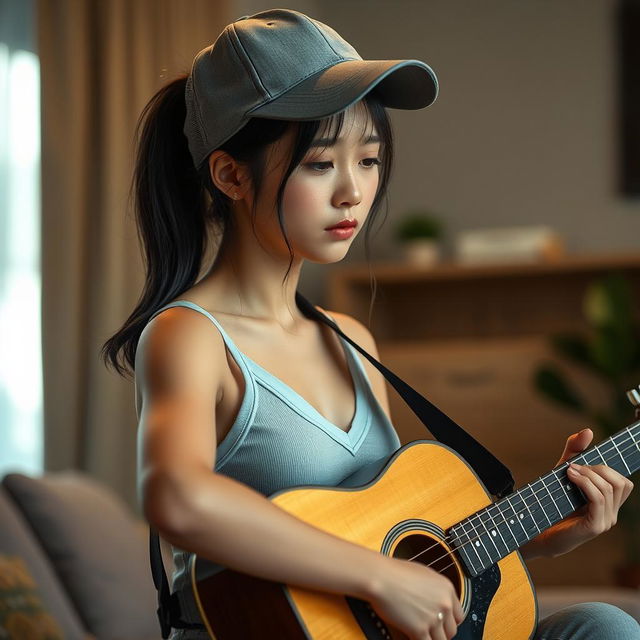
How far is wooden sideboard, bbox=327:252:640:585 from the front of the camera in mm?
3559

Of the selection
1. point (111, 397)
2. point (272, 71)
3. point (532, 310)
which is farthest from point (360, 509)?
point (532, 310)

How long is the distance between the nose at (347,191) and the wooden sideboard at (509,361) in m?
2.44

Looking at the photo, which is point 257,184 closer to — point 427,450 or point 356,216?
point 356,216

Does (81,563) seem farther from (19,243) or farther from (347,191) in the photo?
(347,191)

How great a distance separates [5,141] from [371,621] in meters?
2.77

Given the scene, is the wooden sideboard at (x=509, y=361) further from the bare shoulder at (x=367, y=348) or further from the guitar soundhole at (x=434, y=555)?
the guitar soundhole at (x=434, y=555)

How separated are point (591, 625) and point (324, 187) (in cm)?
55

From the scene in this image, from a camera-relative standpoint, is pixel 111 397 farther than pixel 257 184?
Yes

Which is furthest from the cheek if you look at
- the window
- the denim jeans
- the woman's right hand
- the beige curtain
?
the window

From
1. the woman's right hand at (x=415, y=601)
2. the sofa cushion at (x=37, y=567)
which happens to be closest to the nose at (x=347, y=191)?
the woman's right hand at (x=415, y=601)

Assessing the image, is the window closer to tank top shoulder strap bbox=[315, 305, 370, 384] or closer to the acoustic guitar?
tank top shoulder strap bbox=[315, 305, 370, 384]

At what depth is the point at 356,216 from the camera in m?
1.10

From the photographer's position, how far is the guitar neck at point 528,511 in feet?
3.73

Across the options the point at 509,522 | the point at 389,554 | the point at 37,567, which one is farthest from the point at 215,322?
the point at 37,567
